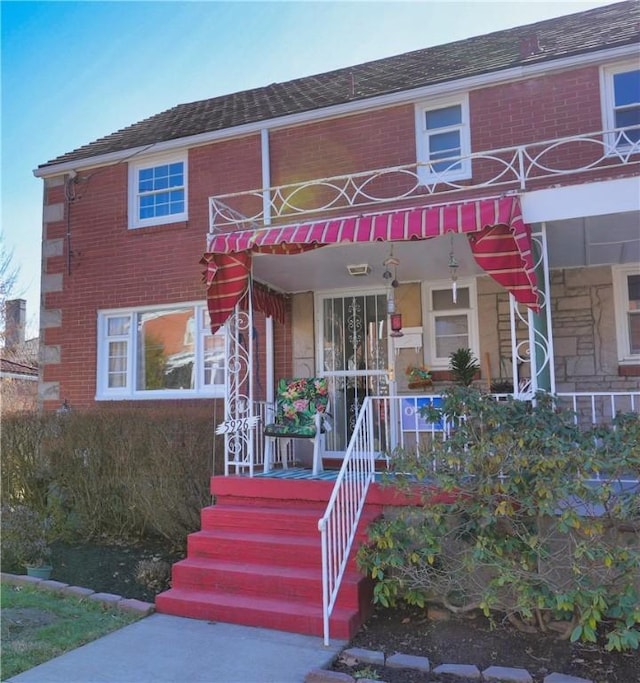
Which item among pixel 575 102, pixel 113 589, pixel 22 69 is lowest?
pixel 113 589

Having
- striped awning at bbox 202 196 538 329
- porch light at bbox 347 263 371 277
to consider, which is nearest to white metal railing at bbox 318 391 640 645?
striped awning at bbox 202 196 538 329

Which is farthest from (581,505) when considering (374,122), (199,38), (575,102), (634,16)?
(634,16)

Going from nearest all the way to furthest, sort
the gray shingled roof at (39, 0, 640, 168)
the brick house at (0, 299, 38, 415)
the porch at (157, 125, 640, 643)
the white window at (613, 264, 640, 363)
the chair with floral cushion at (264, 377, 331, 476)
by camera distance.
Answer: the porch at (157, 125, 640, 643)
the chair with floral cushion at (264, 377, 331, 476)
the white window at (613, 264, 640, 363)
the gray shingled roof at (39, 0, 640, 168)
the brick house at (0, 299, 38, 415)

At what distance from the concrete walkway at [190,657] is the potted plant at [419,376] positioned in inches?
154

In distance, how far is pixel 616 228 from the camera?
5602 millimetres

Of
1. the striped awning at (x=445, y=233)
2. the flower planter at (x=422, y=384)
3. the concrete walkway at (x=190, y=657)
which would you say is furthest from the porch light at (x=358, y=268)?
the concrete walkway at (x=190, y=657)

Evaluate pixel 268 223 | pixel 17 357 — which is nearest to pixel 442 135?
pixel 268 223

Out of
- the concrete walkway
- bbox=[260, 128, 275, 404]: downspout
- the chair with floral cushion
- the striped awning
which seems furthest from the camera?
bbox=[260, 128, 275, 404]: downspout

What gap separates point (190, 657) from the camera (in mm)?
3891

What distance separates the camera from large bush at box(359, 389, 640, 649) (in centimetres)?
362

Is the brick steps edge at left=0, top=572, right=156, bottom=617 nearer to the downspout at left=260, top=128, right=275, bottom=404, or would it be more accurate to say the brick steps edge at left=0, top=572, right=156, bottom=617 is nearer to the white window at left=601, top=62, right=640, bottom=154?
the downspout at left=260, top=128, right=275, bottom=404

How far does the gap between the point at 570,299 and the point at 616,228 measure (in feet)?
5.15

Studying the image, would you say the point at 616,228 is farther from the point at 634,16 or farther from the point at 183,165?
the point at 183,165

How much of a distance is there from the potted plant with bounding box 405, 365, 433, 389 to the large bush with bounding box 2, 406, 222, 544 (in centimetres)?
266
